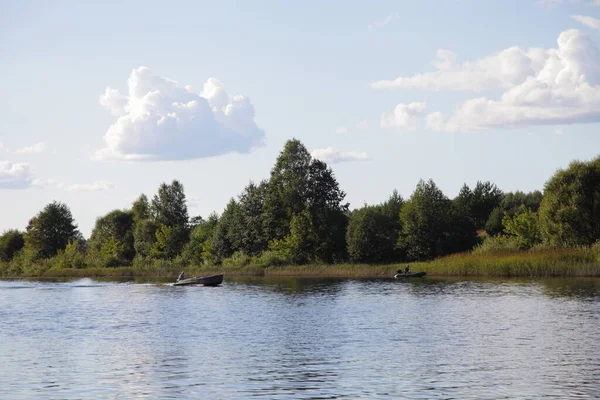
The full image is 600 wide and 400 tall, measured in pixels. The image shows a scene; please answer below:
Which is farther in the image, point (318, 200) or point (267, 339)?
point (318, 200)

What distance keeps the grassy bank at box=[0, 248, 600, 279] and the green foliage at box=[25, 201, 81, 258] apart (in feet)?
70.8

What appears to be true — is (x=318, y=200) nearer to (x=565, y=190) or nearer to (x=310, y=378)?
(x=565, y=190)

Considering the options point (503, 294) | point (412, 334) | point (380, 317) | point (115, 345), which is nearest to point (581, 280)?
point (503, 294)

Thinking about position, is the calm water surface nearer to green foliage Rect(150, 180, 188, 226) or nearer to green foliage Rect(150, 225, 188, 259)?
green foliage Rect(150, 225, 188, 259)

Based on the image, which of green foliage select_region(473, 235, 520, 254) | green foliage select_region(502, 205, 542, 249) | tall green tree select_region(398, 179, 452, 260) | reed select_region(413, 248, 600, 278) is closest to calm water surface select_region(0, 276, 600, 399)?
reed select_region(413, 248, 600, 278)

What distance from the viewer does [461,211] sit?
105375 millimetres

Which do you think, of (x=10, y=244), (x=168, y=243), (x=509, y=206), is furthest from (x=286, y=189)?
(x=10, y=244)

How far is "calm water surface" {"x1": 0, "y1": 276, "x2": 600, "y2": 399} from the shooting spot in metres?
23.8

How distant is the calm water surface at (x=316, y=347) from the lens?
2378 cm

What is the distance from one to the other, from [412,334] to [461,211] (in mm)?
71557

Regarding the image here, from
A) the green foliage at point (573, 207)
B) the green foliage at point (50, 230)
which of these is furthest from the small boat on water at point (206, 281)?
the green foliage at point (50, 230)

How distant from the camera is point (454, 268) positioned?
278ft

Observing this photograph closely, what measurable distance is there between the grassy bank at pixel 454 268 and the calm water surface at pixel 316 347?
506 inches

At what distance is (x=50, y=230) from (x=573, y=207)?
104m
